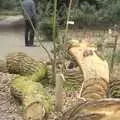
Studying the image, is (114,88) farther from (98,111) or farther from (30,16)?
(30,16)

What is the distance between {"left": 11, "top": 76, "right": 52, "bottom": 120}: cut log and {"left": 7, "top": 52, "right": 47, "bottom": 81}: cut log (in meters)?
0.92

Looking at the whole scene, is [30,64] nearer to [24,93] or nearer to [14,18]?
[24,93]

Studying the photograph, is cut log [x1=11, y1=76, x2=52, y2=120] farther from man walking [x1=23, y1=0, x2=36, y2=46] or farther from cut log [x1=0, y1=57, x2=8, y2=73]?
man walking [x1=23, y1=0, x2=36, y2=46]

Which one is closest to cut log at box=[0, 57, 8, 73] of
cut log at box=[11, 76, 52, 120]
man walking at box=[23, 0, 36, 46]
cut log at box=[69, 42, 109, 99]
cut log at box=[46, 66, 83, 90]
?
cut log at box=[46, 66, 83, 90]

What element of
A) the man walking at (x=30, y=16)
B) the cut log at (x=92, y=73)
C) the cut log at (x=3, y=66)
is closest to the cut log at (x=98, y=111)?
the cut log at (x=92, y=73)

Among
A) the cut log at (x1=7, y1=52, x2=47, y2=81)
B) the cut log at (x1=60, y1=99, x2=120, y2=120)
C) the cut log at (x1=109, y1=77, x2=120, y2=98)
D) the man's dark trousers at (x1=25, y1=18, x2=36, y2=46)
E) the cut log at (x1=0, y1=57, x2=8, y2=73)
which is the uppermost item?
the cut log at (x1=60, y1=99, x2=120, y2=120)

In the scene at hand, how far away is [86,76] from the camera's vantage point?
681 centimetres

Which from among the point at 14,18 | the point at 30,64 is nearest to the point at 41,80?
the point at 30,64

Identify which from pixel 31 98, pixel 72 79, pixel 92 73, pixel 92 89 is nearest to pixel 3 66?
pixel 72 79

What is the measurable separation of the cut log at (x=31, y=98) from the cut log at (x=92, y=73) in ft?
1.72

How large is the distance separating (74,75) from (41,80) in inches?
23.4

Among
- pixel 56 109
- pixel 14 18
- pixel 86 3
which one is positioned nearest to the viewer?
pixel 56 109

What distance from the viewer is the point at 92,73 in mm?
6801

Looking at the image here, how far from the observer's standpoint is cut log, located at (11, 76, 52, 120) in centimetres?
635
